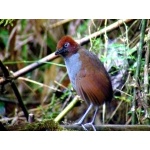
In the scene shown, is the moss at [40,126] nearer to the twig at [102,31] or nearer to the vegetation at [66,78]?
the vegetation at [66,78]

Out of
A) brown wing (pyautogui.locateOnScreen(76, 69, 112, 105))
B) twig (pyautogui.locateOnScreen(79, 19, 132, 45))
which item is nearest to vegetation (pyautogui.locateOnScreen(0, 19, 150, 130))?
twig (pyautogui.locateOnScreen(79, 19, 132, 45))

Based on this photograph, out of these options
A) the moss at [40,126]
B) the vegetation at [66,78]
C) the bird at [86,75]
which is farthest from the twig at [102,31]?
the moss at [40,126]

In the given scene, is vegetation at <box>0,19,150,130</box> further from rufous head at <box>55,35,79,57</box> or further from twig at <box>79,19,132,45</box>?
rufous head at <box>55,35,79,57</box>

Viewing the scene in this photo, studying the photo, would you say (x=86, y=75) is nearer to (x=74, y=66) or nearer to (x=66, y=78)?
(x=74, y=66)

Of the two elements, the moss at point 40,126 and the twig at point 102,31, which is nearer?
the moss at point 40,126

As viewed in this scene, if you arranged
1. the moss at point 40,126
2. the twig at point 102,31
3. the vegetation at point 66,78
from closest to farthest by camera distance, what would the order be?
the moss at point 40,126 < the vegetation at point 66,78 < the twig at point 102,31
